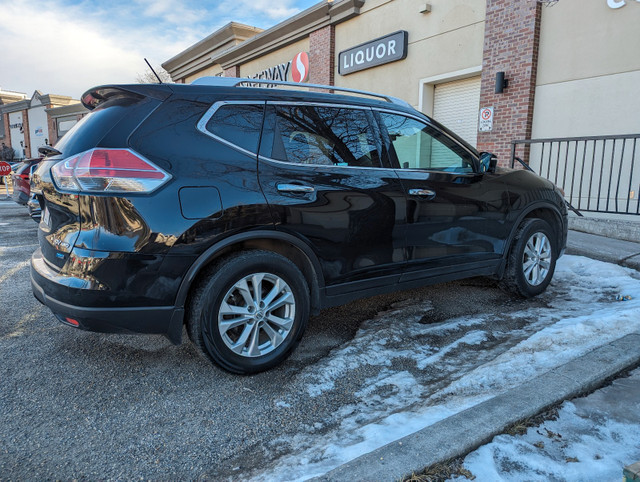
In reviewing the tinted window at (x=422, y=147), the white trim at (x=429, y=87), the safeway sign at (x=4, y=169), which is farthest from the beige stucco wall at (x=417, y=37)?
the safeway sign at (x=4, y=169)

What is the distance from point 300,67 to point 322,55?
134 cm

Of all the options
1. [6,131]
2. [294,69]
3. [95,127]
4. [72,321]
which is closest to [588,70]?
[95,127]

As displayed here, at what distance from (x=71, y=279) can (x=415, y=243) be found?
238 centimetres

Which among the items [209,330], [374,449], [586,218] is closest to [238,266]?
[209,330]

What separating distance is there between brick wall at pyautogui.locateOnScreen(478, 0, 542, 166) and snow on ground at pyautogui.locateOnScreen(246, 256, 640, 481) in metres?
5.83

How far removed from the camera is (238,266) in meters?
2.75

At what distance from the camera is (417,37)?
11.5 metres

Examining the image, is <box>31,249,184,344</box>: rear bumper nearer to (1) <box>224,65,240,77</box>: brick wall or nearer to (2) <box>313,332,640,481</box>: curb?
(2) <box>313,332,640,481</box>: curb

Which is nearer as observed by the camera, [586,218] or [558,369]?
[558,369]

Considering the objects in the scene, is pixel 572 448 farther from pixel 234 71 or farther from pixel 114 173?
pixel 234 71

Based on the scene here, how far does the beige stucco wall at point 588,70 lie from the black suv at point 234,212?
6.22 metres

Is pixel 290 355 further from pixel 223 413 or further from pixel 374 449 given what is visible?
pixel 374 449

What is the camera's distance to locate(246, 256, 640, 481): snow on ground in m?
2.26

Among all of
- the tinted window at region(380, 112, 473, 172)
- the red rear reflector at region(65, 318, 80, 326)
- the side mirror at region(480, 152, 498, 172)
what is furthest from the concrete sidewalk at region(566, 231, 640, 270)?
the red rear reflector at region(65, 318, 80, 326)
